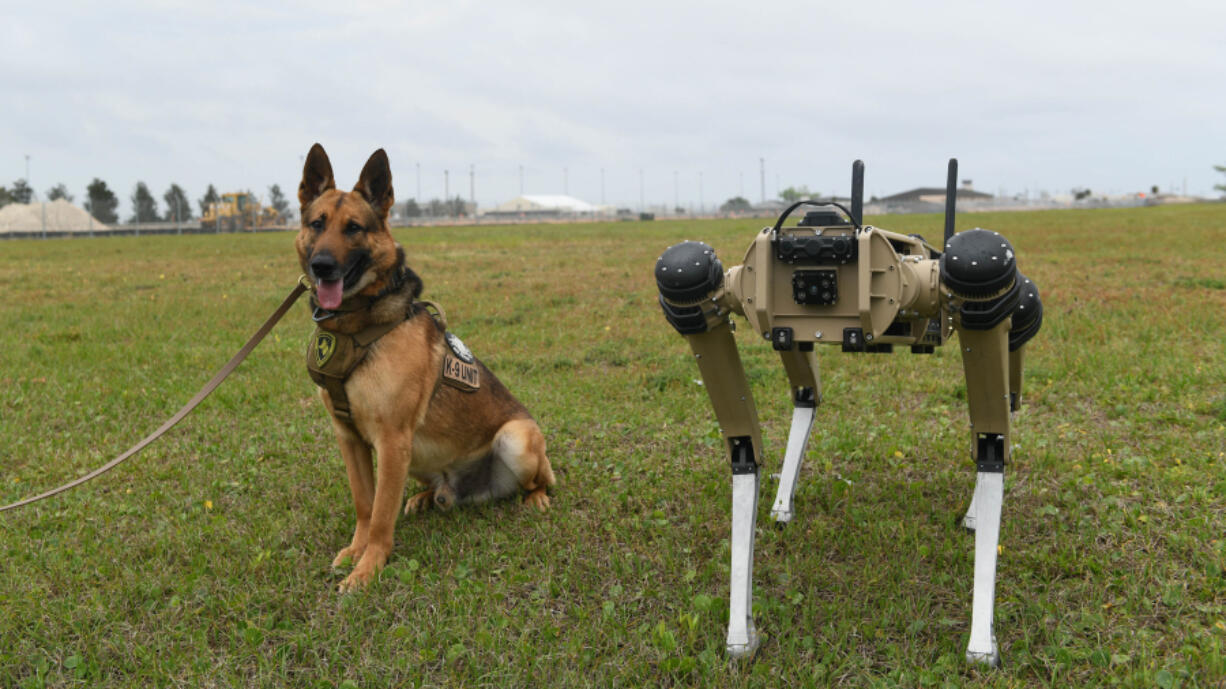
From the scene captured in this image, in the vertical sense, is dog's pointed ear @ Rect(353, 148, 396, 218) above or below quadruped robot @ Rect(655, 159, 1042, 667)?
above

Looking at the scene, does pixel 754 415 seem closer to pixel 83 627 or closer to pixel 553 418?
pixel 83 627

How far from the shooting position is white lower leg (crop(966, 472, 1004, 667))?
3.06 meters

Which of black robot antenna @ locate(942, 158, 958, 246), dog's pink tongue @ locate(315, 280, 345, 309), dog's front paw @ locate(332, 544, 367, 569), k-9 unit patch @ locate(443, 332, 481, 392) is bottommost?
dog's front paw @ locate(332, 544, 367, 569)

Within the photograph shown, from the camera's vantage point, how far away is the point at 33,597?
3773 millimetres

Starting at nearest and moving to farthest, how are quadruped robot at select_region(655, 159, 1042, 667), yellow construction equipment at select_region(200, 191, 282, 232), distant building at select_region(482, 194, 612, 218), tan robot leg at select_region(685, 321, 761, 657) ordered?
quadruped robot at select_region(655, 159, 1042, 667), tan robot leg at select_region(685, 321, 761, 657), yellow construction equipment at select_region(200, 191, 282, 232), distant building at select_region(482, 194, 612, 218)

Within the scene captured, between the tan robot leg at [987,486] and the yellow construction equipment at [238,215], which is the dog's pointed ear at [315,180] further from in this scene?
the yellow construction equipment at [238,215]

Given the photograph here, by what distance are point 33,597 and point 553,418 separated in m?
3.62

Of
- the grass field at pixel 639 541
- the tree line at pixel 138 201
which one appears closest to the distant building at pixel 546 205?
the tree line at pixel 138 201

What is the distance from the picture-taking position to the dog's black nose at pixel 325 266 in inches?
150

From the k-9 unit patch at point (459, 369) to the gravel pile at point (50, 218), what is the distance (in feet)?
205

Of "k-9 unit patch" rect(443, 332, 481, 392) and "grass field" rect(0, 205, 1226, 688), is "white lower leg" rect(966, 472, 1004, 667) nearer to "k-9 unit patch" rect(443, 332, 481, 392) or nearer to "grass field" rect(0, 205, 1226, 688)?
"grass field" rect(0, 205, 1226, 688)

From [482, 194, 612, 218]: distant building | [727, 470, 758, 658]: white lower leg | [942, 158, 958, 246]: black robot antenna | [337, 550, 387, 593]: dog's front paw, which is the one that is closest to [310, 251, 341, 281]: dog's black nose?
[337, 550, 387, 593]: dog's front paw

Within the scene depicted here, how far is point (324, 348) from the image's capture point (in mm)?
4020

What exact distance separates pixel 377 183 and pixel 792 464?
8.64 ft
